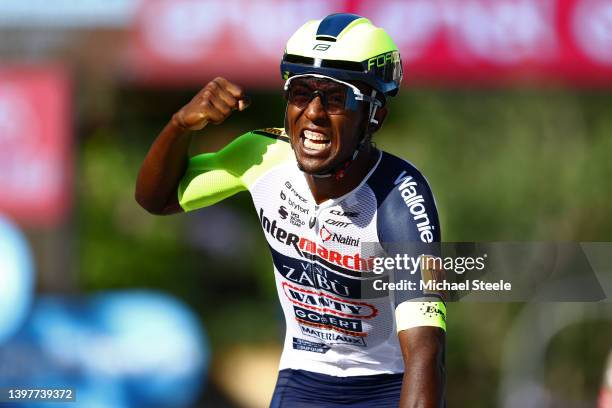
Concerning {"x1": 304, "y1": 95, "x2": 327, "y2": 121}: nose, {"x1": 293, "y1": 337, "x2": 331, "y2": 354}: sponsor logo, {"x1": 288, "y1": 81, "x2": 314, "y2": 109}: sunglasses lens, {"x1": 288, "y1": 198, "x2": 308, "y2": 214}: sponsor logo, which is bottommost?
{"x1": 293, "y1": 337, "x2": 331, "y2": 354}: sponsor logo

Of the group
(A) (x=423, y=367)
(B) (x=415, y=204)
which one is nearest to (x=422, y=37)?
(B) (x=415, y=204)

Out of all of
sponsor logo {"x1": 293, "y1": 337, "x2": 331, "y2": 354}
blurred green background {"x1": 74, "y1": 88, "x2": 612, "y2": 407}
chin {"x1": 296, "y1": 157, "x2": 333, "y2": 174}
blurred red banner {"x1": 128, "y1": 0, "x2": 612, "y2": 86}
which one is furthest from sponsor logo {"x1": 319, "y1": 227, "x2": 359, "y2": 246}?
blurred red banner {"x1": 128, "y1": 0, "x2": 612, "y2": 86}

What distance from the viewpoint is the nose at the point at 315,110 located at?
191 inches

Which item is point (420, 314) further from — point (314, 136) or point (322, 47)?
point (322, 47)

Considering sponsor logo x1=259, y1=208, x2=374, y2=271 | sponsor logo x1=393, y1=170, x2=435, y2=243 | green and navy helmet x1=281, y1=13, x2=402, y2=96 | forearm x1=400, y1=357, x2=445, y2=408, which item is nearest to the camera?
forearm x1=400, y1=357, x2=445, y2=408

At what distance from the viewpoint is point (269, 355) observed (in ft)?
55.3

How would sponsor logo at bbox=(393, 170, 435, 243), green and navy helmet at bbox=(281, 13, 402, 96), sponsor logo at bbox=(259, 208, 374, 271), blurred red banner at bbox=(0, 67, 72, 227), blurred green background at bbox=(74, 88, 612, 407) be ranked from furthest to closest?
blurred green background at bbox=(74, 88, 612, 407) → blurred red banner at bbox=(0, 67, 72, 227) → sponsor logo at bbox=(259, 208, 374, 271) → green and navy helmet at bbox=(281, 13, 402, 96) → sponsor logo at bbox=(393, 170, 435, 243)

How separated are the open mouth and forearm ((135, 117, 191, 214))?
601 mm

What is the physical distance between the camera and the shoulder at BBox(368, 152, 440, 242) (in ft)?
15.8

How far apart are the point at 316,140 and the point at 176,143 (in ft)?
2.27

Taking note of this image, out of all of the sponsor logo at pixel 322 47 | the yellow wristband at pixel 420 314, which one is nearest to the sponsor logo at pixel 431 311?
the yellow wristband at pixel 420 314

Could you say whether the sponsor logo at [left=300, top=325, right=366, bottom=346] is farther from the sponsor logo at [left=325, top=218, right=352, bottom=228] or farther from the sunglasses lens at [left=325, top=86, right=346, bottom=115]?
the sunglasses lens at [left=325, top=86, right=346, bottom=115]

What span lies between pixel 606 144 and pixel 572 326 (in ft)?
8.13

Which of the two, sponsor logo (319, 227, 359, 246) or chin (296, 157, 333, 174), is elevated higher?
chin (296, 157, 333, 174)
